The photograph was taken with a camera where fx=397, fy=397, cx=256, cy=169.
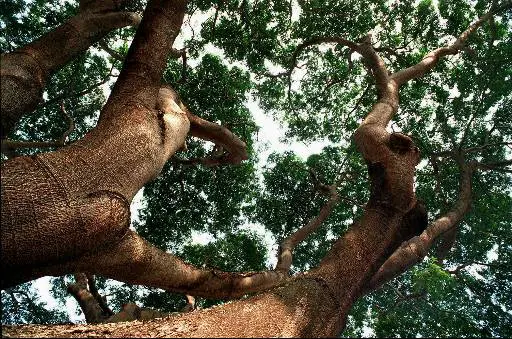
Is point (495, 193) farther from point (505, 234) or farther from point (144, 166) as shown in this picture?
point (144, 166)

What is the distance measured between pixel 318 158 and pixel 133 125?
8973mm

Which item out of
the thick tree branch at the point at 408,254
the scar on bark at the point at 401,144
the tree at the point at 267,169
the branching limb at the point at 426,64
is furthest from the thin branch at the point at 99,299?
the branching limb at the point at 426,64

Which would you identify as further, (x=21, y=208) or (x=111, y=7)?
(x=111, y=7)

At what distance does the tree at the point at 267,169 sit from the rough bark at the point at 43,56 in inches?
0.8

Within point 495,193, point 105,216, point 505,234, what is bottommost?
point 105,216

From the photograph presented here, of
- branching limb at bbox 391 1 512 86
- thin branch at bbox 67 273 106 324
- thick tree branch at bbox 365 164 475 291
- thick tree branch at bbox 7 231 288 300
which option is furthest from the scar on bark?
thin branch at bbox 67 273 106 324

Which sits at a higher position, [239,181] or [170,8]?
[239,181]

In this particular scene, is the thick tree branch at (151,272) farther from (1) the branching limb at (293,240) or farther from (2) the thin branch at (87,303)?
(2) the thin branch at (87,303)

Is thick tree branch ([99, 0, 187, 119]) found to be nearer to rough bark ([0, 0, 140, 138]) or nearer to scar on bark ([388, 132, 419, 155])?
rough bark ([0, 0, 140, 138])

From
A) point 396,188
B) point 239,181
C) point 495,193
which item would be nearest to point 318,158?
point 239,181

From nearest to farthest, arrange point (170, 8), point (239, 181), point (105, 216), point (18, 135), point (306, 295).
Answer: point (105, 216) < point (306, 295) < point (170, 8) < point (18, 135) < point (239, 181)

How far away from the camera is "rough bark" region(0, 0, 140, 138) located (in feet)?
11.1

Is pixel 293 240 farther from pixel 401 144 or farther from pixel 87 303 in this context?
pixel 401 144

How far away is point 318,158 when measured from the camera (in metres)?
11.7
